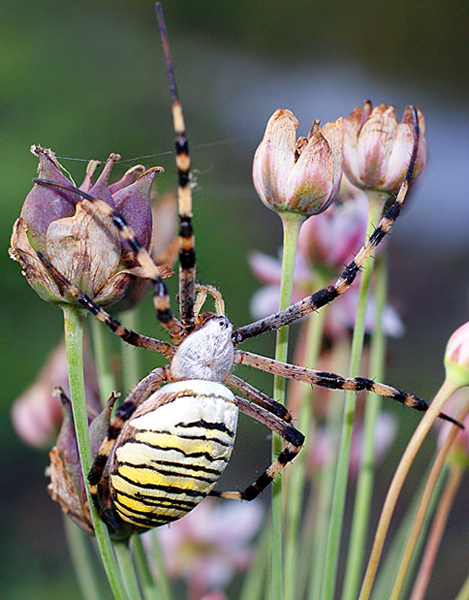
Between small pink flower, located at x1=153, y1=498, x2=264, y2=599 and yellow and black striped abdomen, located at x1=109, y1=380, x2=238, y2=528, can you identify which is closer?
yellow and black striped abdomen, located at x1=109, y1=380, x2=238, y2=528

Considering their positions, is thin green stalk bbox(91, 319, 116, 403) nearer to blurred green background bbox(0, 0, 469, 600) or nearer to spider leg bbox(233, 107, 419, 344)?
spider leg bbox(233, 107, 419, 344)

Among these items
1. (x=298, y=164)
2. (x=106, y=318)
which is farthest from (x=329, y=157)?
(x=106, y=318)

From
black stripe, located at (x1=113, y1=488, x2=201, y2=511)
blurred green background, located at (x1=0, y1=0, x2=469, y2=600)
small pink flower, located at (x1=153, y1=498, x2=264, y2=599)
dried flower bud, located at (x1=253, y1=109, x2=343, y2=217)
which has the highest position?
blurred green background, located at (x1=0, y1=0, x2=469, y2=600)

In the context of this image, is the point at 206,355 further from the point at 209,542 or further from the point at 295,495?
the point at 209,542

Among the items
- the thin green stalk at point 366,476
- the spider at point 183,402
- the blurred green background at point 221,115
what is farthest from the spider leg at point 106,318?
the blurred green background at point 221,115

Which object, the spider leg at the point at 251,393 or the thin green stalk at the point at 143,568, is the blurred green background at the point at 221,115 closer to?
the spider leg at the point at 251,393

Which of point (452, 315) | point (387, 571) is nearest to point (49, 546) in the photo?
point (387, 571)

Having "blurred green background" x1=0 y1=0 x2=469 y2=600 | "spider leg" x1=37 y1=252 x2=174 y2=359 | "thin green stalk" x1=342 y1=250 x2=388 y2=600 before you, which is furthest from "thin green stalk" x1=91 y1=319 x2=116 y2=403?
"blurred green background" x1=0 y1=0 x2=469 y2=600
